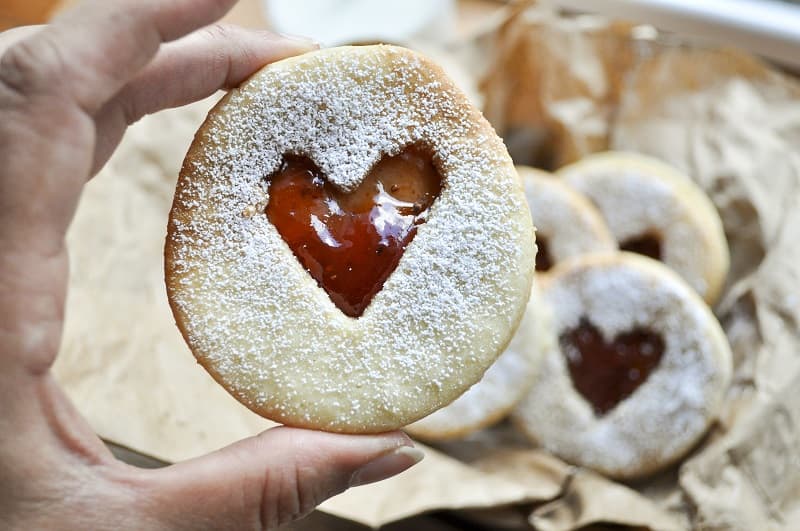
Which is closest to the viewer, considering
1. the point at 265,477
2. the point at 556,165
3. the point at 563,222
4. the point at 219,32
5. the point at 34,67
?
the point at 34,67

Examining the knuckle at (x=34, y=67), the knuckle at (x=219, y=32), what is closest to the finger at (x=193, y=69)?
the knuckle at (x=219, y=32)

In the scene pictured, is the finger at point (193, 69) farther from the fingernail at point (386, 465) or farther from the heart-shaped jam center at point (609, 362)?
the heart-shaped jam center at point (609, 362)

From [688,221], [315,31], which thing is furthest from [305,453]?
[315,31]

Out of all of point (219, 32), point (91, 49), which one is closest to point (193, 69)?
point (219, 32)

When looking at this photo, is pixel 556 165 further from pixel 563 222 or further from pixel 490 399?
pixel 490 399

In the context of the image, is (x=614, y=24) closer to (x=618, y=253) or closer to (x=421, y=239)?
(x=618, y=253)

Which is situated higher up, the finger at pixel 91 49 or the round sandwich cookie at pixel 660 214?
the finger at pixel 91 49
